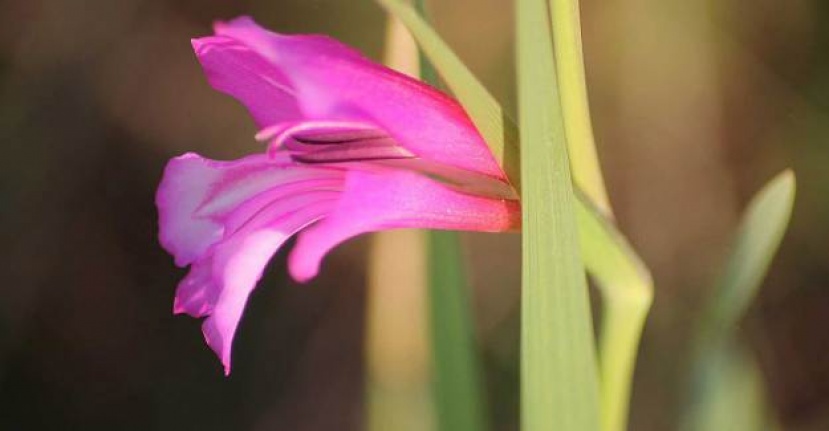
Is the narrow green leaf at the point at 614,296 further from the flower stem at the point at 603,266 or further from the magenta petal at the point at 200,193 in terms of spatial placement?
the magenta petal at the point at 200,193

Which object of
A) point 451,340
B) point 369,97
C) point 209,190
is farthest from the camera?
point 451,340

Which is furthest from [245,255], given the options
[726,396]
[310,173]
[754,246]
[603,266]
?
[726,396]

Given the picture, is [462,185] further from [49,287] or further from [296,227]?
[49,287]

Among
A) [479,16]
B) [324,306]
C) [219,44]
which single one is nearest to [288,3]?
[479,16]

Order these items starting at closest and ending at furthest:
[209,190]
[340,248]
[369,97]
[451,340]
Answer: [369,97] → [209,190] → [451,340] → [340,248]

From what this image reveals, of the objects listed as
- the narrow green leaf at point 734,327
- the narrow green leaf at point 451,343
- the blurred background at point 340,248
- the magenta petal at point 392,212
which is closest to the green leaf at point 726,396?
the narrow green leaf at point 734,327

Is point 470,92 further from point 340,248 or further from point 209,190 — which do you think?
point 340,248

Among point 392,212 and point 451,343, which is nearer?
point 392,212

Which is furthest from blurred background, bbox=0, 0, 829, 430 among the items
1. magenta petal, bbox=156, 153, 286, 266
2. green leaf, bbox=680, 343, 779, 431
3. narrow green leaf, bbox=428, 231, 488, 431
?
magenta petal, bbox=156, 153, 286, 266
